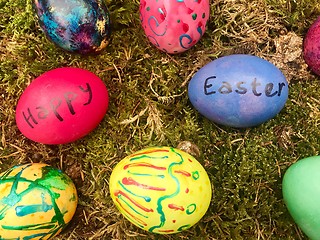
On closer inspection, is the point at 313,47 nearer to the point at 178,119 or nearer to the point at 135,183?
the point at 178,119

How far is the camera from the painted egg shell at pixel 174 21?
1.70 metres

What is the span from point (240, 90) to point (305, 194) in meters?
A: 0.43

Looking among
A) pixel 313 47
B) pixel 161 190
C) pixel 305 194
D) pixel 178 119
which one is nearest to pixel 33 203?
pixel 161 190

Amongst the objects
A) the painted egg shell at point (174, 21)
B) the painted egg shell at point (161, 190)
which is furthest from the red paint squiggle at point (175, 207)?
the painted egg shell at point (174, 21)

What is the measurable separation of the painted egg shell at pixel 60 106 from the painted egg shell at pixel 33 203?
0.15 meters

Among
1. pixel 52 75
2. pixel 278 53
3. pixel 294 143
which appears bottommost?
pixel 294 143

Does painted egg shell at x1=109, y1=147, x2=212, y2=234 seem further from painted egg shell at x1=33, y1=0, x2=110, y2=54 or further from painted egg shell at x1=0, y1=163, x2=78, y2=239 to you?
painted egg shell at x1=33, y1=0, x2=110, y2=54

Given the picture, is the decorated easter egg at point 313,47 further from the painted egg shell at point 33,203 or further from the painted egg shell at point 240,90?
the painted egg shell at point 33,203

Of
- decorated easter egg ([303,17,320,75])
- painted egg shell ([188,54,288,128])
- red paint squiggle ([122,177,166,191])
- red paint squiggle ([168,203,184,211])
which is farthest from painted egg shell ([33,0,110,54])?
decorated easter egg ([303,17,320,75])

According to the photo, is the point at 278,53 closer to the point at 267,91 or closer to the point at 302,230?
the point at 267,91

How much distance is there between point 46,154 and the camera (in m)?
1.93

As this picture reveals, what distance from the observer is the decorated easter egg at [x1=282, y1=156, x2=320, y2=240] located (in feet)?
5.25

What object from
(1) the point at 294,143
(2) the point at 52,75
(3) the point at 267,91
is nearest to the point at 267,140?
(1) the point at 294,143

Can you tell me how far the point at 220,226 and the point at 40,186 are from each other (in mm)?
727
